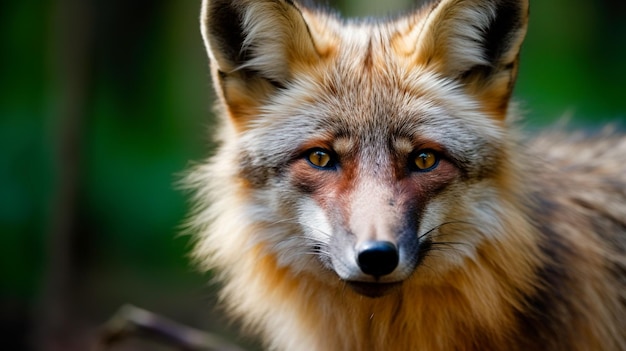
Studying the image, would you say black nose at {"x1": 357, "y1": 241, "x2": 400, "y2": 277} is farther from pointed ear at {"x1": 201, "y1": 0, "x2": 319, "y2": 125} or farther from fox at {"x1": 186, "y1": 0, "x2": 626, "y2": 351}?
pointed ear at {"x1": 201, "y1": 0, "x2": 319, "y2": 125}

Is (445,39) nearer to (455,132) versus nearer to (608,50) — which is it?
(455,132)

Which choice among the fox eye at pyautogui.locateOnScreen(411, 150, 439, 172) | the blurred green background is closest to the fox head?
the fox eye at pyautogui.locateOnScreen(411, 150, 439, 172)

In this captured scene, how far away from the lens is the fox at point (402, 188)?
14.3 ft

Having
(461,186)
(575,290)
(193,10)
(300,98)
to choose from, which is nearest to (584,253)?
(575,290)

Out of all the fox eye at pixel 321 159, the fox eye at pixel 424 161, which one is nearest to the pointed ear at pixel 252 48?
the fox eye at pixel 321 159

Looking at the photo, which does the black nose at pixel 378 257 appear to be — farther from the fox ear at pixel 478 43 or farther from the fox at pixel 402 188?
the fox ear at pixel 478 43

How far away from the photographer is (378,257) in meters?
3.83

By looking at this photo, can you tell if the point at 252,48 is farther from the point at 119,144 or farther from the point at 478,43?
the point at 119,144

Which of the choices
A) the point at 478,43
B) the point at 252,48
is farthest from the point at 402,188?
the point at 252,48

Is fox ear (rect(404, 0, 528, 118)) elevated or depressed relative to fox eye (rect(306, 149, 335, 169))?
elevated

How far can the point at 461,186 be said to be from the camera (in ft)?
14.6

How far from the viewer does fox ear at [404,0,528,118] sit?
4.55m

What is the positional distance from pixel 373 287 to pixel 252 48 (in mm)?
1682

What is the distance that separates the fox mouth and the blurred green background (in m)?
6.92
